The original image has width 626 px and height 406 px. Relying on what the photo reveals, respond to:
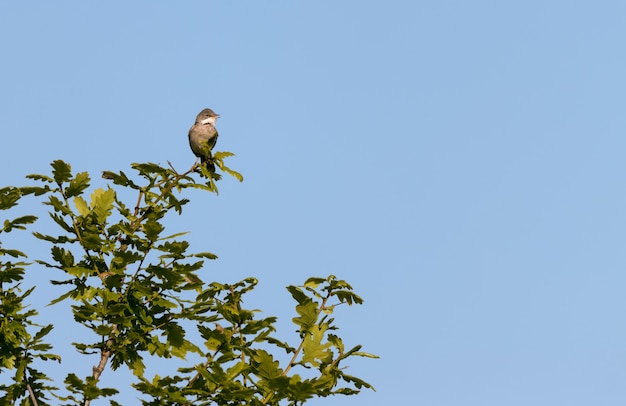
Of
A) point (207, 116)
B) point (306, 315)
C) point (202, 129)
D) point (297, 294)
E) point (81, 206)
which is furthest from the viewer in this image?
point (207, 116)

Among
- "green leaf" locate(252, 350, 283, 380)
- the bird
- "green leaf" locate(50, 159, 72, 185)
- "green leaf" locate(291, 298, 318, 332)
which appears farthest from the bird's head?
"green leaf" locate(252, 350, 283, 380)

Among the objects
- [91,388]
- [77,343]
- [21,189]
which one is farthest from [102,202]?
[91,388]

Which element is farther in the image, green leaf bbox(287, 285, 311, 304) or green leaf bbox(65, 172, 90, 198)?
green leaf bbox(65, 172, 90, 198)

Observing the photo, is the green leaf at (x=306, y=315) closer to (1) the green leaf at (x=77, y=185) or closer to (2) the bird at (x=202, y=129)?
(1) the green leaf at (x=77, y=185)

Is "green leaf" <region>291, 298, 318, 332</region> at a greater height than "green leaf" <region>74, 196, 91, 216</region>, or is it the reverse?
"green leaf" <region>74, 196, 91, 216</region>

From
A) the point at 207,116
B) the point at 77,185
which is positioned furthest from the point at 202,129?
the point at 77,185

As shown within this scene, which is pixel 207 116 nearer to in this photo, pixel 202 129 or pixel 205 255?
pixel 202 129

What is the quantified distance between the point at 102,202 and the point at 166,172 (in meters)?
1.05

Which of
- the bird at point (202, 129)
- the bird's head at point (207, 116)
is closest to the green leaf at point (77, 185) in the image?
the bird at point (202, 129)

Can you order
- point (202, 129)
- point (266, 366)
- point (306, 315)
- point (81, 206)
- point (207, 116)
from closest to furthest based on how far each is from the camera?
1. point (266, 366)
2. point (306, 315)
3. point (81, 206)
4. point (202, 129)
5. point (207, 116)

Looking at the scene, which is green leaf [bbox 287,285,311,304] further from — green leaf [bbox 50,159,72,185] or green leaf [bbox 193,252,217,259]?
green leaf [bbox 50,159,72,185]

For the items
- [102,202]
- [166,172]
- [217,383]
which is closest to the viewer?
[217,383]

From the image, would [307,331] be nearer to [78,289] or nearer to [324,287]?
[324,287]

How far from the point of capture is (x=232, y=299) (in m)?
9.43
